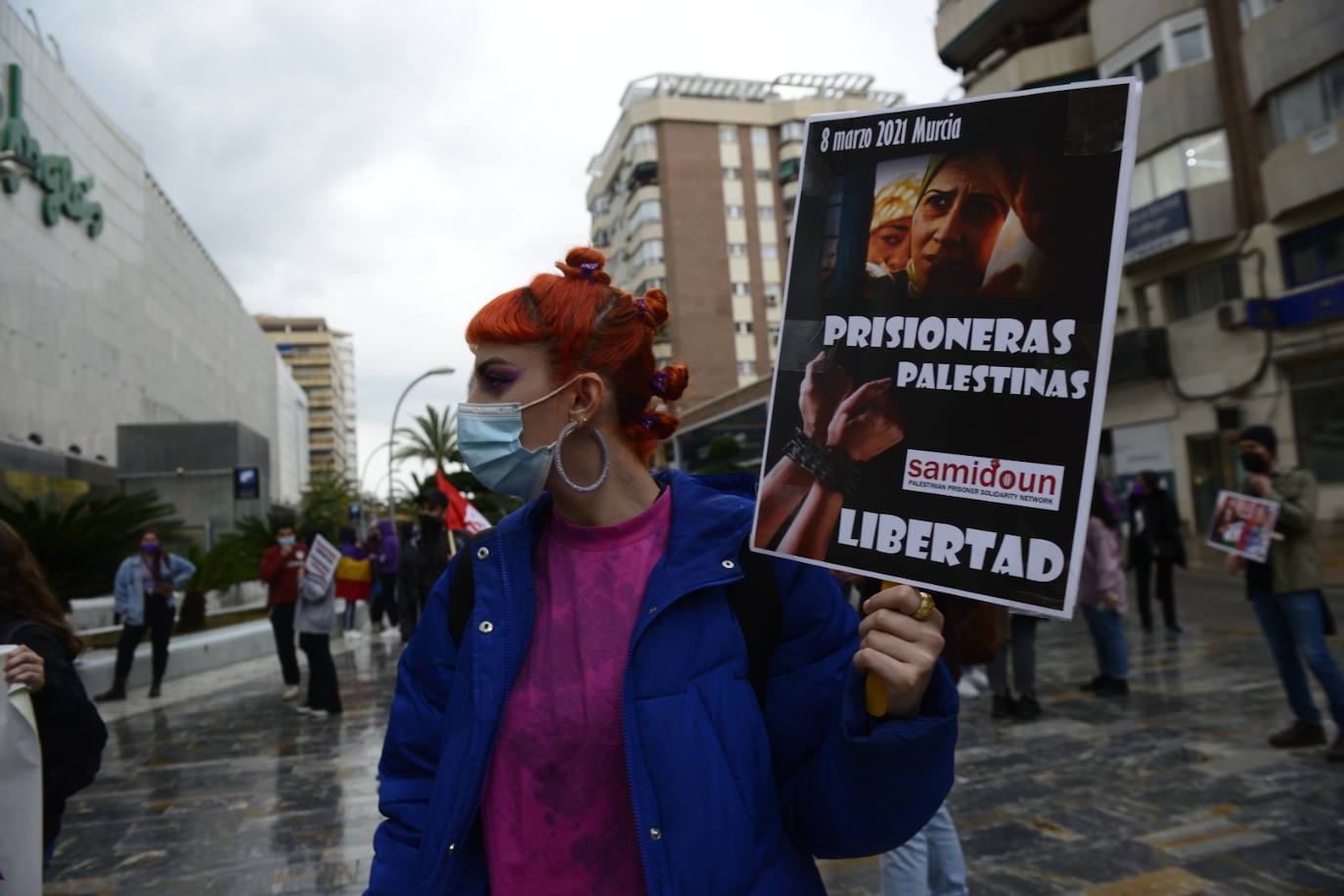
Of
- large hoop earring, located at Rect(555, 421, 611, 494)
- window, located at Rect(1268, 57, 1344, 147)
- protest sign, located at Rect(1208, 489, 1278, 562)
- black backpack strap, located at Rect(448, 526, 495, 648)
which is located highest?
window, located at Rect(1268, 57, 1344, 147)

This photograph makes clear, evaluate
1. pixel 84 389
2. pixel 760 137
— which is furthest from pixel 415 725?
pixel 760 137

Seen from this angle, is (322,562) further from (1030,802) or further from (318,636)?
(1030,802)

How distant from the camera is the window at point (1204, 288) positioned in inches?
807

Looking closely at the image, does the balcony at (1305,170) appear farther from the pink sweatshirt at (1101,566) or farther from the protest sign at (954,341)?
the protest sign at (954,341)

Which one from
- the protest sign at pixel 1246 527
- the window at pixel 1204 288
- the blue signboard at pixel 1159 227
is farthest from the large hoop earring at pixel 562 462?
the window at pixel 1204 288

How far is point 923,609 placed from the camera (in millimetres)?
1451

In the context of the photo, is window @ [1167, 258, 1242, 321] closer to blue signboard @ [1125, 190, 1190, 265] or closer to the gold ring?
blue signboard @ [1125, 190, 1190, 265]

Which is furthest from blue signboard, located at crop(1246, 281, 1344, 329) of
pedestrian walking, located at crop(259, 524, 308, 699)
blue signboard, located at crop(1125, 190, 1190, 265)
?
pedestrian walking, located at crop(259, 524, 308, 699)

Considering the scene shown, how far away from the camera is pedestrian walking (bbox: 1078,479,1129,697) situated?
755 centimetres

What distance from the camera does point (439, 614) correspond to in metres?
1.99

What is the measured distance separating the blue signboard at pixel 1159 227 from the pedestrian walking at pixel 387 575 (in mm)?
16626

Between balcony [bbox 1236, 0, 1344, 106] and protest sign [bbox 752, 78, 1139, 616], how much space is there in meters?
19.8

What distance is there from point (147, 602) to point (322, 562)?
132 inches

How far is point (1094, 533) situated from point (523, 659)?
22.3 ft
